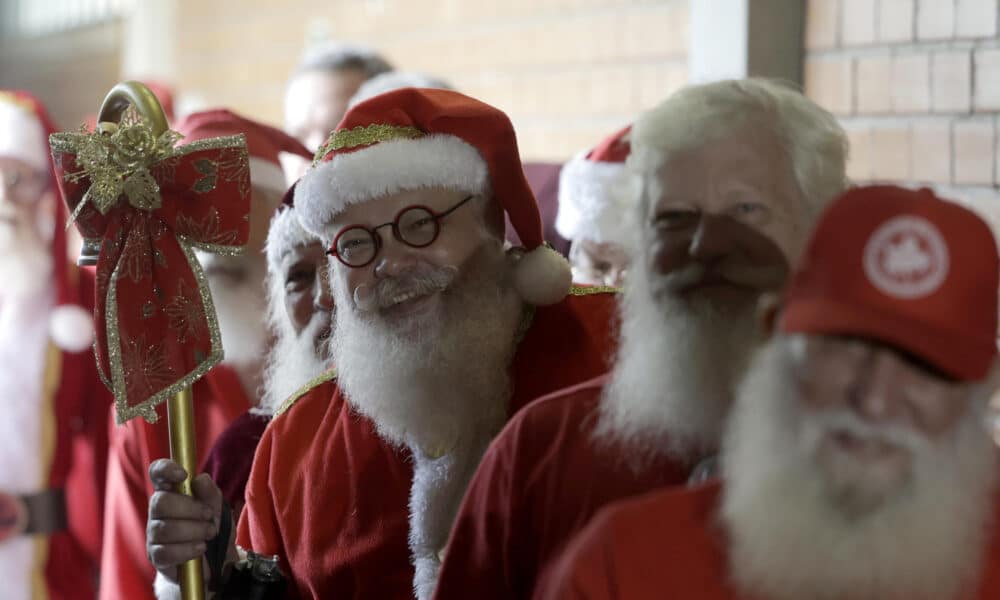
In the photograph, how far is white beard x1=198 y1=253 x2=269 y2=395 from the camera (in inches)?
124

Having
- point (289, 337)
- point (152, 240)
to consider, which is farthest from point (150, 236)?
point (289, 337)

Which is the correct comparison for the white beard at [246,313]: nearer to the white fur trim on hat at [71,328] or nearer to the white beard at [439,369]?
the white fur trim on hat at [71,328]

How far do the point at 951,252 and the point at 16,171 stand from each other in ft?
9.09

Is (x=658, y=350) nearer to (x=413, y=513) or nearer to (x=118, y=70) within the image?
(x=413, y=513)

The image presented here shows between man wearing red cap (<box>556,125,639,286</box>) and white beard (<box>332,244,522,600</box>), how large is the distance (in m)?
0.62

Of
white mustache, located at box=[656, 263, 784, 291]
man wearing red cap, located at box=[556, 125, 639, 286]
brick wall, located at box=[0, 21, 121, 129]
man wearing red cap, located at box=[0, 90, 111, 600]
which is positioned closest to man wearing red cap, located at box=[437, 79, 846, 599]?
white mustache, located at box=[656, 263, 784, 291]

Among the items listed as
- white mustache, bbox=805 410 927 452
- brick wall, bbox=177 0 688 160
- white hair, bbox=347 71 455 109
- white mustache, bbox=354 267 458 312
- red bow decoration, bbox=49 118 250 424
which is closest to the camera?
white mustache, bbox=805 410 927 452

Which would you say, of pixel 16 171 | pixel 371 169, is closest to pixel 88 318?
pixel 16 171

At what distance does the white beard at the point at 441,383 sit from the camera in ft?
7.46

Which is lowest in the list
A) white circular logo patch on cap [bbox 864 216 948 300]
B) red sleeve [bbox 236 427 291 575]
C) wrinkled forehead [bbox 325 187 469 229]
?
red sleeve [bbox 236 427 291 575]

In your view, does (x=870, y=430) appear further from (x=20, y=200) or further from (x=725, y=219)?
(x=20, y=200)

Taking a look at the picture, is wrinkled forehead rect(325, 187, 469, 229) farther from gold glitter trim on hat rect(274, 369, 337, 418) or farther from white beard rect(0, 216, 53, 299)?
white beard rect(0, 216, 53, 299)

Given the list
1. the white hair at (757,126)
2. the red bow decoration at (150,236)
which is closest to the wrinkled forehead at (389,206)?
the red bow decoration at (150,236)

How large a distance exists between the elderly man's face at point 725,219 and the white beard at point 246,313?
1.61 metres
